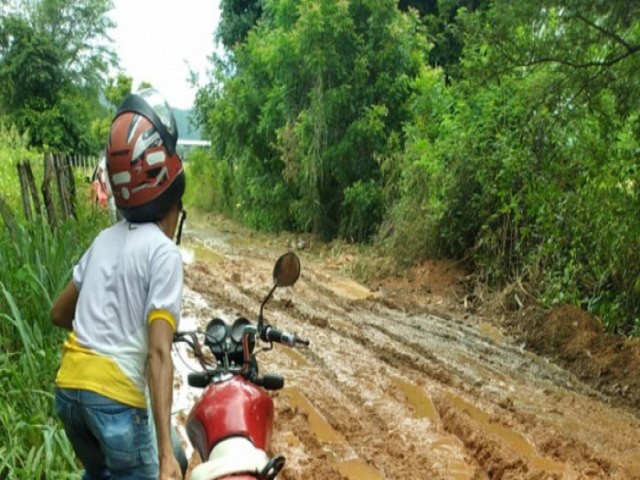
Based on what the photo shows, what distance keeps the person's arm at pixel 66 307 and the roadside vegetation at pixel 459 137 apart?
403 centimetres

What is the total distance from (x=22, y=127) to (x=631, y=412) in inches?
1064

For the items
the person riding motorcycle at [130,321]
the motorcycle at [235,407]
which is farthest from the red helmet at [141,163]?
the motorcycle at [235,407]

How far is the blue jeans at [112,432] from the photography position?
6.86 ft

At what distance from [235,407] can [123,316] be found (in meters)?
0.44

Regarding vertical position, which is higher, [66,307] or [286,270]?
[286,270]

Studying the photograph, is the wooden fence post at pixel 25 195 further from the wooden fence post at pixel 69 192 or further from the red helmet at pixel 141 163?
the red helmet at pixel 141 163

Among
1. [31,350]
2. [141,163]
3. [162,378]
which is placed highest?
[141,163]

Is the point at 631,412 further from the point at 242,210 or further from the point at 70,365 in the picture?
the point at 242,210

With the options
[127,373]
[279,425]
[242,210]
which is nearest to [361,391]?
[279,425]

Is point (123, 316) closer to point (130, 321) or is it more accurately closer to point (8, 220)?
point (130, 321)

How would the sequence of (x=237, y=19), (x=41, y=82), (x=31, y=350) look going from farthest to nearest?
(x=41, y=82), (x=237, y=19), (x=31, y=350)

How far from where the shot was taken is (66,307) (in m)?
2.46

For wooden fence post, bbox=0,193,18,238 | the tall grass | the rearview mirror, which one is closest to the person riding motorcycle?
the rearview mirror

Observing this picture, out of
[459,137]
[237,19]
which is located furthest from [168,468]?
[237,19]
